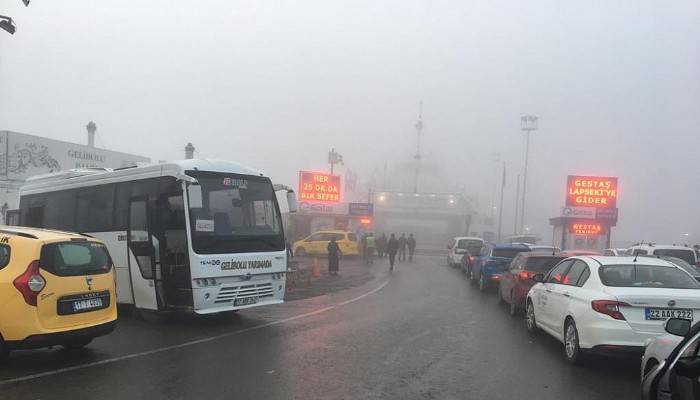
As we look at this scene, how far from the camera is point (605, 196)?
34719mm

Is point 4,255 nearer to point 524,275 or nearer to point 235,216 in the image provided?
point 235,216

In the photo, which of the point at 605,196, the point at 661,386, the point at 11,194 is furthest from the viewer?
the point at 605,196

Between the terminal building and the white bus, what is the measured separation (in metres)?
18.4

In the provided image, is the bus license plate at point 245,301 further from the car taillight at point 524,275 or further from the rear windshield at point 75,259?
the car taillight at point 524,275

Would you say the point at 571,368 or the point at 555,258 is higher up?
the point at 555,258

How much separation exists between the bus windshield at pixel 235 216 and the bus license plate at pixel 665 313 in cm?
651

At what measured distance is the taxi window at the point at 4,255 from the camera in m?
6.36

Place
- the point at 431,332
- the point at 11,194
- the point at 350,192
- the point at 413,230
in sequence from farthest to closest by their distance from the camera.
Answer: the point at 413,230 < the point at 350,192 < the point at 11,194 < the point at 431,332

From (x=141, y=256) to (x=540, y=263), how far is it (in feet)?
27.8

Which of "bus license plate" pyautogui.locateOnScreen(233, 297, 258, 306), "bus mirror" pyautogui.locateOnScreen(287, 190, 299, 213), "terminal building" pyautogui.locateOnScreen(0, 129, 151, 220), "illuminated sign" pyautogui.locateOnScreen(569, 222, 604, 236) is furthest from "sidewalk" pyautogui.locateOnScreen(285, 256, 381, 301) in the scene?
"illuminated sign" pyautogui.locateOnScreen(569, 222, 604, 236)

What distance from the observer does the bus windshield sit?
→ 9344 millimetres

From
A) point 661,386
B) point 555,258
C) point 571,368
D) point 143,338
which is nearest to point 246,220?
point 143,338

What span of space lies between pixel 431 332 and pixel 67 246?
601 cm

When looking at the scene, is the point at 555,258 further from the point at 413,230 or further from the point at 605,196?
the point at 413,230
